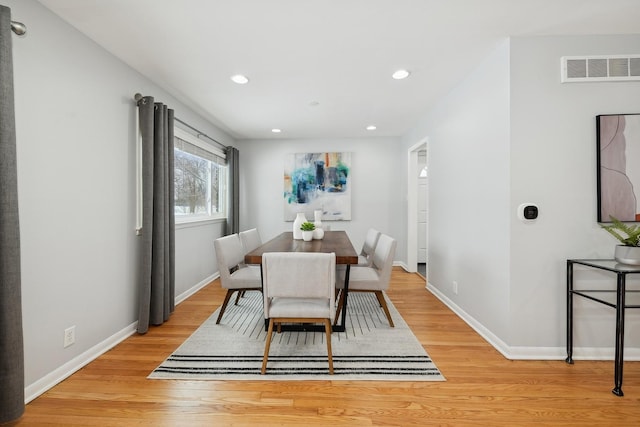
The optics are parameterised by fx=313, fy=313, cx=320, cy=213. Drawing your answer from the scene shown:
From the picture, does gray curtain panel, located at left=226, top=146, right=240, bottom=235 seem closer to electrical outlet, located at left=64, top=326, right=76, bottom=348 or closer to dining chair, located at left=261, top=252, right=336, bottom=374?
electrical outlet, located at left=64, top=326, right=76, bottom=348

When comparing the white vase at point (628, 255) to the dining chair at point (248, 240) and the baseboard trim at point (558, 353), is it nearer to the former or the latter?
the baseboard trim at point (558, 353)

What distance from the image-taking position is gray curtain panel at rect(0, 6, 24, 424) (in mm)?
1508

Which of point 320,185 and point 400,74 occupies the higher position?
point 400,74

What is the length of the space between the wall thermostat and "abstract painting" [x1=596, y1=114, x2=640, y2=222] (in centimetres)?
44

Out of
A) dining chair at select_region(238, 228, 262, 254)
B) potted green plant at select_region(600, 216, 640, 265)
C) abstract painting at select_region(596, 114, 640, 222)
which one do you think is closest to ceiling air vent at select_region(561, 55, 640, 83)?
abstract painting at select_region(596, 114, 640, 222)

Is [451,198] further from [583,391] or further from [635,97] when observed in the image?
[583,391]

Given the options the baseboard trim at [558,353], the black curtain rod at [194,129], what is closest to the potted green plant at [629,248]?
the baseboard trim at [558,353]

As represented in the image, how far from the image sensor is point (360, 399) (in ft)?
5.93

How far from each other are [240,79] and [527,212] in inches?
105

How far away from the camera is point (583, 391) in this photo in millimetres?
1879

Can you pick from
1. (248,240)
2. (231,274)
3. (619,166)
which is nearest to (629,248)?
(619,166)

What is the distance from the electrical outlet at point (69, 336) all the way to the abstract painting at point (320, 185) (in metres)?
3.69

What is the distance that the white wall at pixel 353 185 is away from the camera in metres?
5.57

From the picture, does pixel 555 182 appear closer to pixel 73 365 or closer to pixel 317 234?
pixel 317 234
